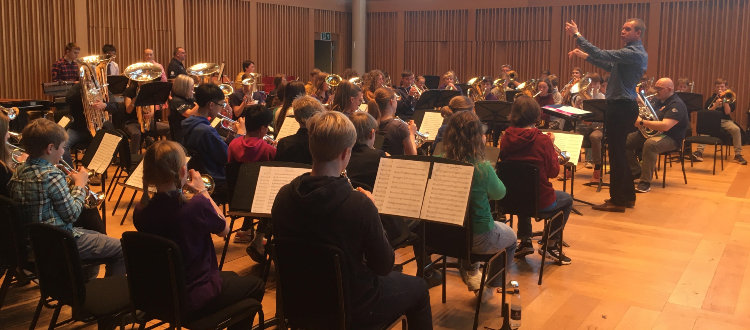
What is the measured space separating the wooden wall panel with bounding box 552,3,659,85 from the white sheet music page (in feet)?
36.8

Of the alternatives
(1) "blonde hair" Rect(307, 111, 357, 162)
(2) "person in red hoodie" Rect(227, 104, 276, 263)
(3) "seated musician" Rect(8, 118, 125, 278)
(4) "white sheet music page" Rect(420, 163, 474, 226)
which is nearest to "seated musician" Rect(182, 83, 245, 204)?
(2) "person in red hoodie" Rect(227, 104, 276, 263)

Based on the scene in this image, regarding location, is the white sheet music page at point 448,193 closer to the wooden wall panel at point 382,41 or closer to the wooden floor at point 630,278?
the wooden floor at point 630,278

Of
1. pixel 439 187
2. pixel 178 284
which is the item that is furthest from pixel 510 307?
pixel 178 284

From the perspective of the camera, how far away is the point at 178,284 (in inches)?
91.8

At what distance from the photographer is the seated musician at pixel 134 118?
24.3 feet

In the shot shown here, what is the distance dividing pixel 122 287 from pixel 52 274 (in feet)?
0.95

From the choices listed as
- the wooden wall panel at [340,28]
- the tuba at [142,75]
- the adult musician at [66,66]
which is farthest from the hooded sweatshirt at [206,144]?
the wooden wall panel at [340,28]

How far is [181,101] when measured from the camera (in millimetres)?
5812

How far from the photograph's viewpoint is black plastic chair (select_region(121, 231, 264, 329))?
2.31 metres

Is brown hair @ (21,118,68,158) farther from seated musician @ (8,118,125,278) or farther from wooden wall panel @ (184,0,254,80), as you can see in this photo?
wooden wall panel @ (184,0,254,80)

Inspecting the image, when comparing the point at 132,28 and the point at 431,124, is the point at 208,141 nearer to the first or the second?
the point at 431,124

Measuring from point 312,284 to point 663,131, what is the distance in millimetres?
5921

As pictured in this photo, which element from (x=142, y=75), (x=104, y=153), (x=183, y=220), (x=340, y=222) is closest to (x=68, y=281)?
(x=183, y=220)

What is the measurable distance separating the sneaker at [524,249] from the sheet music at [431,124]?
1.82 metres
